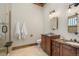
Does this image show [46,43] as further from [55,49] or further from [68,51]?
[68,51]

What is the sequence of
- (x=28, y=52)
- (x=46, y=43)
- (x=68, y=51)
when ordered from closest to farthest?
(x=68, y=51)
(x=28, y=52)
(x=46, y=43)

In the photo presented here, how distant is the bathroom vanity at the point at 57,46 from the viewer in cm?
178

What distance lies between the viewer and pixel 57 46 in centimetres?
194

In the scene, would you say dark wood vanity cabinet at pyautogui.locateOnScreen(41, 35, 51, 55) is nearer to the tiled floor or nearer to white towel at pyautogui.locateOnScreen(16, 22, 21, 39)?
the tiled floor

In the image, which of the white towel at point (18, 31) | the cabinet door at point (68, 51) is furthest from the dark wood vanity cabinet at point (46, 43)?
the white towel at point (18, 31)

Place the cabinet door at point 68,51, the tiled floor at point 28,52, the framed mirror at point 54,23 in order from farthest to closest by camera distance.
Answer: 1. the framed mirror at point 54,23
2. the tiled floor at point 28,52
3. the cabinet door at point 68,51

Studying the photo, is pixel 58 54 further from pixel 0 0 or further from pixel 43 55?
pixel 0 0

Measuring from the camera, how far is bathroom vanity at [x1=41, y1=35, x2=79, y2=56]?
5.83 feet

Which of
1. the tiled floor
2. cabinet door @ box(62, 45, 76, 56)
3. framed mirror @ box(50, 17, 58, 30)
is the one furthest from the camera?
framed mirror @ box(50, 17, 58, 30)

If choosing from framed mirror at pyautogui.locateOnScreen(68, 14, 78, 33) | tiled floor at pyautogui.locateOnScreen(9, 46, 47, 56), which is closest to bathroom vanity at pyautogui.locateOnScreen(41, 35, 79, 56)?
tiled floor at pyautogui.locateOnScreen(9, 46, 47, 56)

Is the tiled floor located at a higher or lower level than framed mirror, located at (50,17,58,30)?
lower

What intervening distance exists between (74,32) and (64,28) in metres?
0.20

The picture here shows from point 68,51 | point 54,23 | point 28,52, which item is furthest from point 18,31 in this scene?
point 68,51

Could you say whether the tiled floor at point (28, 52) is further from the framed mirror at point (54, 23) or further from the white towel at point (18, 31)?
the framed mirror at point (54, 23)
